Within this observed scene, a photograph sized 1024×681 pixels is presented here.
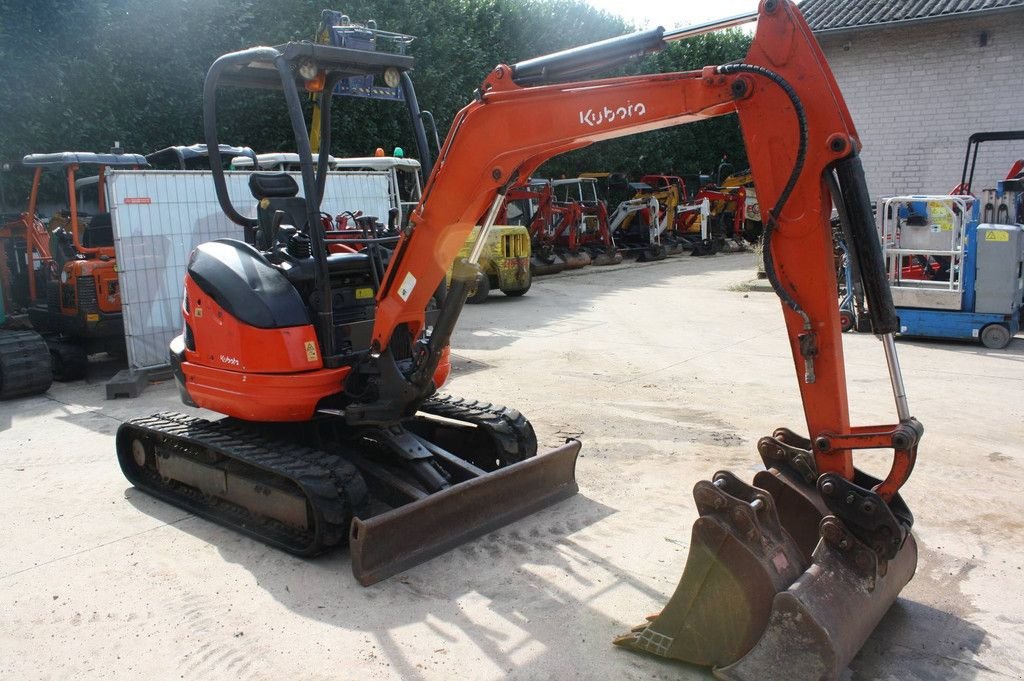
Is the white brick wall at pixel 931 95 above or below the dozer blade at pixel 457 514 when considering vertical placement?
above

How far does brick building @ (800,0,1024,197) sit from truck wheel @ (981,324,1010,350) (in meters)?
7.98

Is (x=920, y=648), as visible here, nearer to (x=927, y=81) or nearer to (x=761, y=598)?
(x=761, y=598)

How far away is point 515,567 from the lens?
4258 mm

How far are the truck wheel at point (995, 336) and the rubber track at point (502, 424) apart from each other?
6.57 metres

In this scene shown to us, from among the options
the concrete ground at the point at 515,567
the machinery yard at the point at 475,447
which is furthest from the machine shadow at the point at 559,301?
the concrete ground at the point at 515,567

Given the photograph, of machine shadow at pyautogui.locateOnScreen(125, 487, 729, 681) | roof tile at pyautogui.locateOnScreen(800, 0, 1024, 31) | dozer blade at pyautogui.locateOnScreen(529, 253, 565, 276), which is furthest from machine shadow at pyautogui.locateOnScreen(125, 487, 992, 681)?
roof tile at pyautogui.locateOnScreen(800, 0, 1024, 31)

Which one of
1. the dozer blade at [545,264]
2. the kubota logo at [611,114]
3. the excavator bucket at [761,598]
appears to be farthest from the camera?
the dozer blade at [545,264]

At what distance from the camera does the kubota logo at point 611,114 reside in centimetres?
357

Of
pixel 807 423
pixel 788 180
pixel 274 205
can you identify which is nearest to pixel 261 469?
pixel 274 205

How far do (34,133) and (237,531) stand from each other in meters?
9.76

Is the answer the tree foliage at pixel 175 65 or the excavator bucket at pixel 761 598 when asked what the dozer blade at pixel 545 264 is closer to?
the tree foliage at pixel 175 65

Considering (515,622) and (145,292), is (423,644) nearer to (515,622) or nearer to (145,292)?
(515,622)

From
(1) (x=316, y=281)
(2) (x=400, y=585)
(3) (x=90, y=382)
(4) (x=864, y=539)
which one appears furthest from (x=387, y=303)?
(3) (x=90, y=382)

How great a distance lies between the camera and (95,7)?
12.5 meters
